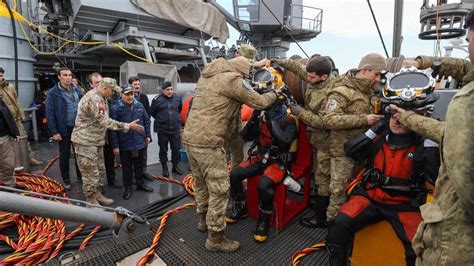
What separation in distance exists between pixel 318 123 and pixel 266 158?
2.14ft

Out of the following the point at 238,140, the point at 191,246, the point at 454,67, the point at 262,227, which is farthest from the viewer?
the point at 238,140

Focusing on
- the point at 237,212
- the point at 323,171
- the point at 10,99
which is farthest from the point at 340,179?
the point at 10,99

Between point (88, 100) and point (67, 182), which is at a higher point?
point (88, 100)

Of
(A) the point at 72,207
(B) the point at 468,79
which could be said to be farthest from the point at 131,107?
(B) the point at 468,79

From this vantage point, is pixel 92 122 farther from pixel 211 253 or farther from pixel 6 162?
pixel 211 253

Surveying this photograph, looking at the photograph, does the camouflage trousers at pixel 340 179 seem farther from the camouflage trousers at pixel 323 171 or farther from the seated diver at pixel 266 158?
the seated diver at pixel 266 158

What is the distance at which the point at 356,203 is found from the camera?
7.09 ft

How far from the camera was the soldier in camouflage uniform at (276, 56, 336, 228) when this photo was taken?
2.93m

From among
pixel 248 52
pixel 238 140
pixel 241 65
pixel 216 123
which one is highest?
pixel 248 52

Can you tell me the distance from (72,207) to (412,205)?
2516 millimetres

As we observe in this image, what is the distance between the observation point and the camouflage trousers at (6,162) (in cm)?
395

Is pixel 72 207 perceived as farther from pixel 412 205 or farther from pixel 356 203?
pixel 412 205

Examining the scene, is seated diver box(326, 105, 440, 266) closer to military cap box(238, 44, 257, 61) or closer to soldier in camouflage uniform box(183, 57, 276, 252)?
soldier in camouflage uniform box(183, 57, 276, 252)

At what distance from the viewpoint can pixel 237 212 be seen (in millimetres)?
3398
